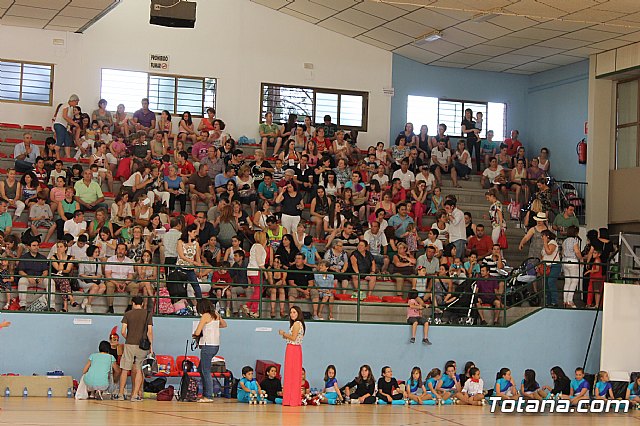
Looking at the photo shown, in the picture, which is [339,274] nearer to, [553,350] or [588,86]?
[553,350]

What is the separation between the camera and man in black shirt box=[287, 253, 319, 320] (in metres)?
17.3

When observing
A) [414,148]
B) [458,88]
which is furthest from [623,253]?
[458,88]

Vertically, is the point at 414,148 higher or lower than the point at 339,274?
higher

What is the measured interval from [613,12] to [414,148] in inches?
227

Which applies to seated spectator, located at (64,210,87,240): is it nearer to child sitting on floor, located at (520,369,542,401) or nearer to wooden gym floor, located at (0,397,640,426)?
wooden gym floor, located at (0,397,640,426)

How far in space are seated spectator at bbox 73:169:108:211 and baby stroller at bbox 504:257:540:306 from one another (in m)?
7.69

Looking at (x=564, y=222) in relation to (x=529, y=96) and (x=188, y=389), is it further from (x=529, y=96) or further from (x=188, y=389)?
(x=188, y=389)

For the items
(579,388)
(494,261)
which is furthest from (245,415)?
(494,261)

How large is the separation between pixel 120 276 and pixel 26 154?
16.2 ft

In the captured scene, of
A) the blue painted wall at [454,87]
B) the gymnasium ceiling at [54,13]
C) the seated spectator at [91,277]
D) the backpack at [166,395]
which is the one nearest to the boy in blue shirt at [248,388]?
the backpack at [166,395]

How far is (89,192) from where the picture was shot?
19.4 meters

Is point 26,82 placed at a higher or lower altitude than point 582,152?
higher

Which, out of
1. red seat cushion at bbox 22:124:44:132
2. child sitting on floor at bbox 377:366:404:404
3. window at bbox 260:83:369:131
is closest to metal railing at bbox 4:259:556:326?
child sitting on floor at bbox 377:366:404:404

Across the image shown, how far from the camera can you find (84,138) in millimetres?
21422
